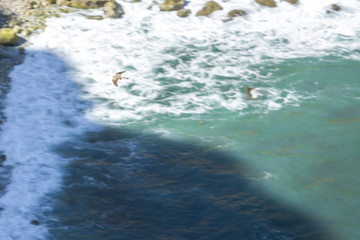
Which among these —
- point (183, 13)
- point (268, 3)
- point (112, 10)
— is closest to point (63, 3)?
point (112, 10)

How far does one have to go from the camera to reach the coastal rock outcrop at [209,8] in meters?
14.1

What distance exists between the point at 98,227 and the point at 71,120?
332cm

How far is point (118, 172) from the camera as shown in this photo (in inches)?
304

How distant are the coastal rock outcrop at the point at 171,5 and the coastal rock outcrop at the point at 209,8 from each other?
0.74m

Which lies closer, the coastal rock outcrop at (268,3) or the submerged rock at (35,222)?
the submerged rock at (35,222)

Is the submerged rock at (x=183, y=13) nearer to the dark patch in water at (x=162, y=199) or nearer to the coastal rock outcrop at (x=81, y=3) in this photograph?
the coastal rock outcrop at (x=81, y=3)

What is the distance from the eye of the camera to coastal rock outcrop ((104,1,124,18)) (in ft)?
45.2

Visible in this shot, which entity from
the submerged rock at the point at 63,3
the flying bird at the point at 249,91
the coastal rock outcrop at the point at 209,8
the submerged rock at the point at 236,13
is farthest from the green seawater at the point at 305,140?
the submerged rock at the point at 63,3

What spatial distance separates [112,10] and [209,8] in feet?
9.51

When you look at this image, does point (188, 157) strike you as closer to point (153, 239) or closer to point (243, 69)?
point (153, 239)

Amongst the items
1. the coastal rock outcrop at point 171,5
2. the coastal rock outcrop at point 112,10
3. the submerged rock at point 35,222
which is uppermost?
the coastal rock outcrop at point 171,5

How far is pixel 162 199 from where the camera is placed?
712cm

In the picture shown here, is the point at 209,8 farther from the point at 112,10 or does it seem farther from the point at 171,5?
the point at 112,10

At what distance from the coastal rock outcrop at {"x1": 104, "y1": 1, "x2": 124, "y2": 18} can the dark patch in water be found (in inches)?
248
